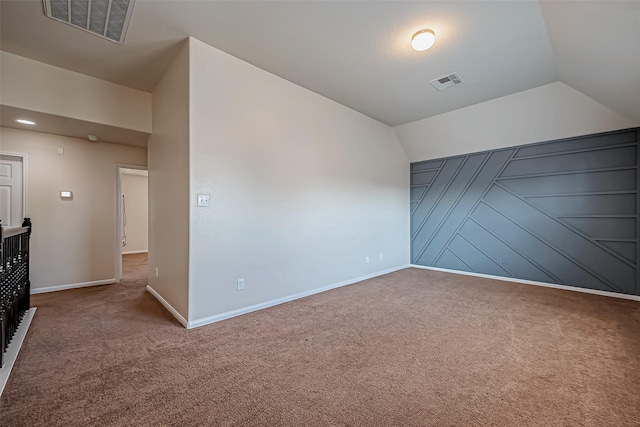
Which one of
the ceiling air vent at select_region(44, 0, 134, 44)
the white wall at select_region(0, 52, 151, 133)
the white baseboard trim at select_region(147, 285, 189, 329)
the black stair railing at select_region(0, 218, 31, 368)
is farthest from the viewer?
the white wall at select_region(0, 52, 151, 133)

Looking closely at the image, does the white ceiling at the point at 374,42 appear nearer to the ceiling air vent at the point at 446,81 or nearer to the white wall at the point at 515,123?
the ceiling air vent at the point at 446,81

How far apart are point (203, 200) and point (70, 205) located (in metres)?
2.95

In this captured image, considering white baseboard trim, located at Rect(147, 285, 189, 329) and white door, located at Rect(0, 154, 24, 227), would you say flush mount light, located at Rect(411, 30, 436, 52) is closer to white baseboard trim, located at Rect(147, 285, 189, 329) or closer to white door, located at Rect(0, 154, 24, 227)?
white baseboard trim, located at Rect(147, 285, 189, 329)

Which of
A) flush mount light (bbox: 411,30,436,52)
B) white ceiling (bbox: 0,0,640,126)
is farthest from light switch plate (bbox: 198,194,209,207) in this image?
flush mount light (bbox: 411,30,436,52)

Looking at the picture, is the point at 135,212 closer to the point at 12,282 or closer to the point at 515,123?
the point at 12,282

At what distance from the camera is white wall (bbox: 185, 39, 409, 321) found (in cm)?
271

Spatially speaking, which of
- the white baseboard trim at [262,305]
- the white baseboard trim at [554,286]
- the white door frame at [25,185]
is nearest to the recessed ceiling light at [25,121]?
the white door frame at [25,185]

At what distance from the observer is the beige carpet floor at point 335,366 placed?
4.92ft

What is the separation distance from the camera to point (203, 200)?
270 centimetres

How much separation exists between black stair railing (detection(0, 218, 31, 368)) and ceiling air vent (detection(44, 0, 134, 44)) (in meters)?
1.87

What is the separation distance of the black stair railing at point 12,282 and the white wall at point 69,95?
1402 mm

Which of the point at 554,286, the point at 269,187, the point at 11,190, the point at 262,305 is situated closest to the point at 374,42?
the point at 269,187

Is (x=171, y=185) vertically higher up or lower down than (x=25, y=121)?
lower down

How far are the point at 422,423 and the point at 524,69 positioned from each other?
12.8 feet
